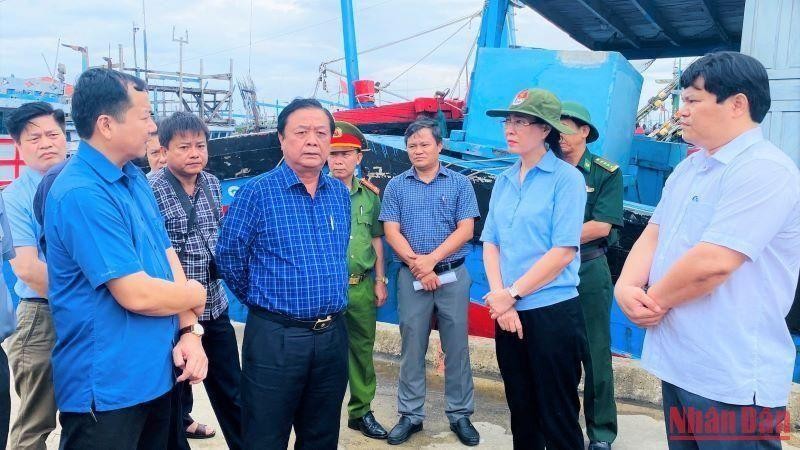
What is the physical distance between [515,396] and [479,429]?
848 mm

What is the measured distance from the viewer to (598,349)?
9.77ft

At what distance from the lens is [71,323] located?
1.65 meters

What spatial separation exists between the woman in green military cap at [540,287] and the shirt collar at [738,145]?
814mm

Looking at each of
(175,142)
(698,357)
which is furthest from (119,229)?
(698,357)

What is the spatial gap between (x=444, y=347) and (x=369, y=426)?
606 millimetres

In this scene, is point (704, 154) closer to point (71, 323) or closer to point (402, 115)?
point (71, 323)

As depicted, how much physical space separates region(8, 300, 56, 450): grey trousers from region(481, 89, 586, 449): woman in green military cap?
1.91 metres

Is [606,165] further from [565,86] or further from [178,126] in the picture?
[178,126]

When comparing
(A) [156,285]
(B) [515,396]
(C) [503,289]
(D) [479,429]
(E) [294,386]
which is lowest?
(D) [479,429]

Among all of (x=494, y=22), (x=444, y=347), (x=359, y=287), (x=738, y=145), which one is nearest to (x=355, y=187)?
(x=359, y=287)

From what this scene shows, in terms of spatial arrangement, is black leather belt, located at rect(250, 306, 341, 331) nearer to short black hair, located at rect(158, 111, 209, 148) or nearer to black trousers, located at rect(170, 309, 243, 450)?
black trousers, located at rect(170, 309, 243, 450)

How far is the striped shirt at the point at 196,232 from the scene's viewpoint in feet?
8.64

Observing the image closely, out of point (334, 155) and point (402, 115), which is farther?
point (402, 115)

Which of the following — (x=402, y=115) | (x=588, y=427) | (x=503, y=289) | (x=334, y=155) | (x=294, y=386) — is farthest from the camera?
(x=402, y=115)
